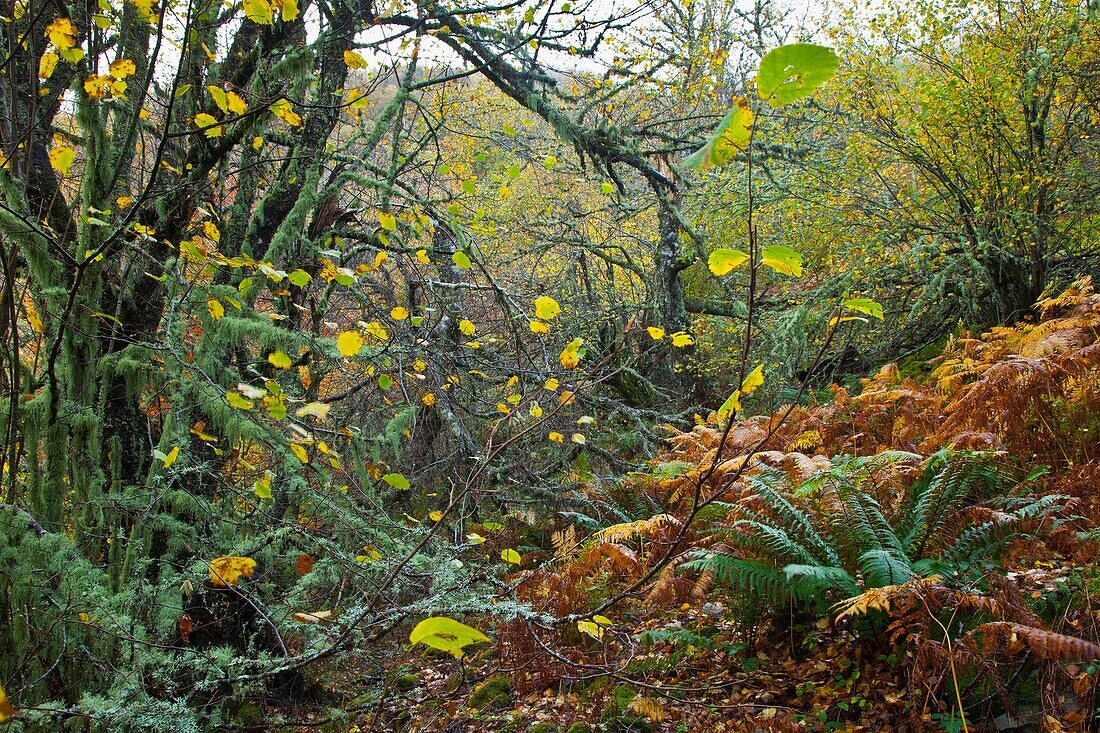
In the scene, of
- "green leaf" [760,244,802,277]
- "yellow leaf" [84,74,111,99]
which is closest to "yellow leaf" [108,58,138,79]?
"yellow leaf" [84,74,111,99]

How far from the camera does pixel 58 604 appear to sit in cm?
258

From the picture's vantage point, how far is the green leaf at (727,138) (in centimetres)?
122

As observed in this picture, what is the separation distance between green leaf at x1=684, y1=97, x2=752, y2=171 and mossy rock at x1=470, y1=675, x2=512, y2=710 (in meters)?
3.34

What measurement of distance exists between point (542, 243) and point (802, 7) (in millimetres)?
5605

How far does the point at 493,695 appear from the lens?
388 centimetres

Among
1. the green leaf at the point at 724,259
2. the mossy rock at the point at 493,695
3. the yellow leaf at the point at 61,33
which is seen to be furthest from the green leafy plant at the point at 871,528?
the yellow leaf at the point at 61,33

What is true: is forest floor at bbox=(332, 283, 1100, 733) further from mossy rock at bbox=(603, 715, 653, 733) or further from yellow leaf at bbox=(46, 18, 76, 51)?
yellow leaf at bbox=(46, 18, 76, 51)

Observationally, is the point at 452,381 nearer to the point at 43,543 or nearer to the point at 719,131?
the point at 43,543

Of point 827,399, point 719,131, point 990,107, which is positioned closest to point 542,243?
point 827,399

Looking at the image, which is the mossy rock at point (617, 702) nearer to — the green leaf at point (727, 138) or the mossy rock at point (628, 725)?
the mossy rock at point (628, 725)

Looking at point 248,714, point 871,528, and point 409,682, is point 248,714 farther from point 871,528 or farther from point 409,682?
point 871,528

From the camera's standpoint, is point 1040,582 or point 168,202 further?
point 168,202

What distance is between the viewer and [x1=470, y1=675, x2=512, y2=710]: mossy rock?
377 cm

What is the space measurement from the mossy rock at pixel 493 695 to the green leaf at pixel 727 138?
334 centimetres
